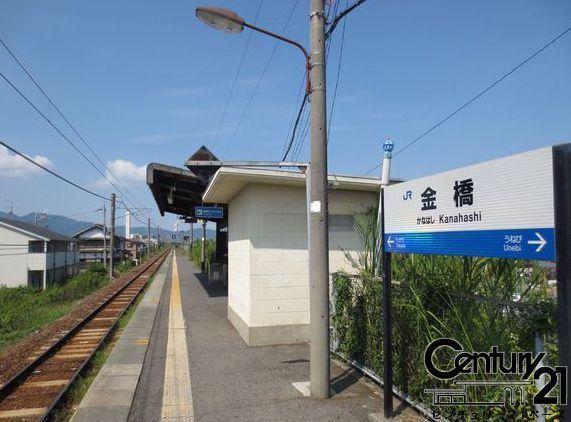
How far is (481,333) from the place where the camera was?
4344 millimetres

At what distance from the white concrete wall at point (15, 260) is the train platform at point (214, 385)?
4016cm

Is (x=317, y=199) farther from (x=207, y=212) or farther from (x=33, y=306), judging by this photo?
(x=33, y=306)

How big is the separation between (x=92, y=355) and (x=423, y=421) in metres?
6.84

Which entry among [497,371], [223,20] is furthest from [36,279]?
[497,371]

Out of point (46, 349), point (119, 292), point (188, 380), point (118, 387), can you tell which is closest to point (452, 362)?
point (188, 380)

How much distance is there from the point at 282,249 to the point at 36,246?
146 feet

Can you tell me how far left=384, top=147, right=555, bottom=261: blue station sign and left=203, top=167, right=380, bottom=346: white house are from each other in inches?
159

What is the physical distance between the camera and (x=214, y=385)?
21.8 ft

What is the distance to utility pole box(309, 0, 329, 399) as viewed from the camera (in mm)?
5930

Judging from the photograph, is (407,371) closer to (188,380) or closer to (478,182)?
(478,182)

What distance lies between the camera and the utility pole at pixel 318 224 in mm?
5930

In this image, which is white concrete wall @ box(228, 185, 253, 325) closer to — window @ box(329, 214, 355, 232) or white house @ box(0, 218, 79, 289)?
window @ box(329, 214, 355, 232)

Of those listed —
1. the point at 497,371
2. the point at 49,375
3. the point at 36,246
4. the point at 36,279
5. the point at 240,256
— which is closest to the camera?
the point at 497,371

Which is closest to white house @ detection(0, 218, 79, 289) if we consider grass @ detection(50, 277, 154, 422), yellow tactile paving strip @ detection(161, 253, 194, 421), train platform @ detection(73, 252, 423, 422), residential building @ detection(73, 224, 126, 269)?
residential building @ detection(73, 224, 126, 269)
